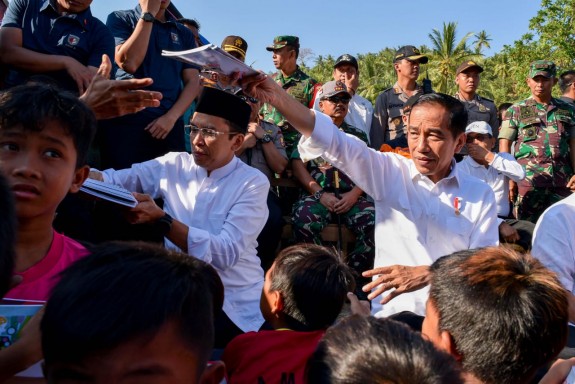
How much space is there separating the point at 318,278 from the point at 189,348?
107 centimetres

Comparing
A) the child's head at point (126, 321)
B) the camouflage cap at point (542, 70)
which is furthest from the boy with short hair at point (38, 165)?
the camouflage cap at point (542, 70)

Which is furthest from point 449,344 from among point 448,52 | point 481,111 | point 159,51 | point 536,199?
point 448,52

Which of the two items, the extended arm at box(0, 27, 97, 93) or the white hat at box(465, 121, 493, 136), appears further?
the white hat at box(465, 121, 493, 136)

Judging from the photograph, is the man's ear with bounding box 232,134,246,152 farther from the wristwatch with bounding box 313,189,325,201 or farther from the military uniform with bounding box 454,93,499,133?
the military uniform with bounding box 454,93,499,133

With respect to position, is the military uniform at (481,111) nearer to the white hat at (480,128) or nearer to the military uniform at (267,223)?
the white hat at (480,128)

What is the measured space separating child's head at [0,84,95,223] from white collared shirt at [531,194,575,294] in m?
2.20

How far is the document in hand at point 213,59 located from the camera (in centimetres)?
235

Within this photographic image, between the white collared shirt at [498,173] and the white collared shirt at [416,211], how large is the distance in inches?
98.7

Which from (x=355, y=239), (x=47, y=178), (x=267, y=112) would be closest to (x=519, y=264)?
(x=47, y=178)

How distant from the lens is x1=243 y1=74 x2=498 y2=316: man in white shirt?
3.21 m

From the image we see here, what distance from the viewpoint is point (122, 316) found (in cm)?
124

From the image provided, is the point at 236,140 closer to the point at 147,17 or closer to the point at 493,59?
the point at 147,17

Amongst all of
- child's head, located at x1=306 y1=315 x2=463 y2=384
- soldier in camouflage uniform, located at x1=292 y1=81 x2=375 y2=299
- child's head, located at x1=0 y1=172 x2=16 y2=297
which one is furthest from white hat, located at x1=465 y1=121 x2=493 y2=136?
child's head, located at x1=0 y1=172 x2=16 y2=297

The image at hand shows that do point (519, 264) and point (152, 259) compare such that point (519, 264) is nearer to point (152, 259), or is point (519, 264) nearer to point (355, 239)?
point (152, 259)
